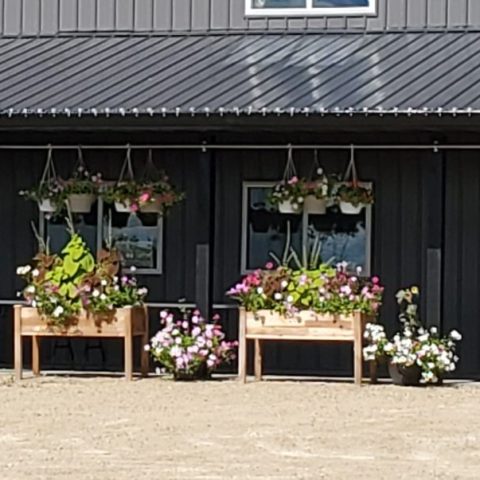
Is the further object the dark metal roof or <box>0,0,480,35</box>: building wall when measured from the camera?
<box>0,0,480,35</box>: building wall

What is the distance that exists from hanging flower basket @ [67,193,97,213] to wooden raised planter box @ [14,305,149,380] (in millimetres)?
1418

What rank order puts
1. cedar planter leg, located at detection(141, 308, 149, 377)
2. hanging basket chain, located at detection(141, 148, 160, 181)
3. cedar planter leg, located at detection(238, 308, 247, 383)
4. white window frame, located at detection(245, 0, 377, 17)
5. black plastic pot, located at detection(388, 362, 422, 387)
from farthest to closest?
1. white window frame, located at detection(245, 0, 377, 17)
2. hanging basket chain, located at detection(141, 148, 160, 181)
3. cedar planter leg, located at detection(141, 308, 149, 377)
4. cedar planter leg, located at detection(238, 308, 247, 383)
5. black plastic pot, located at detection(388, 362, 422, 387)

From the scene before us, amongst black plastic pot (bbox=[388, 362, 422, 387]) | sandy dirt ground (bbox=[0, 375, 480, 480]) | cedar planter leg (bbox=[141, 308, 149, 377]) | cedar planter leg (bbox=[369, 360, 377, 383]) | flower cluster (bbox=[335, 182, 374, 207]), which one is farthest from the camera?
flower cluster (bbox=[335, 182, 374, 207])

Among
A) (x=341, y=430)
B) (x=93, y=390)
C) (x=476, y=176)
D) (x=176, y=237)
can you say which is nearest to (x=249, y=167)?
(x=176, y=237)

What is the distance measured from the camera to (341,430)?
1147cm

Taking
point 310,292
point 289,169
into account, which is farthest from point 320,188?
point 310,292

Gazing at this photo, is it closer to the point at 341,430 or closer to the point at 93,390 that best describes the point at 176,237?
the point at 93,390

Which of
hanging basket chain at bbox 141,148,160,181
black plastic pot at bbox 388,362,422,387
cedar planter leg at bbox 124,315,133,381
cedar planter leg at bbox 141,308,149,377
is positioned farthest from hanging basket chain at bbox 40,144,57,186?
black plastic pot at bbox 388,362,422,387

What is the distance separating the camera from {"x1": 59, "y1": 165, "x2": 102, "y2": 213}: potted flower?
15.8 m

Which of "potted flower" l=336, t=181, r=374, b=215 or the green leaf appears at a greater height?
"potted flower" l=336, t=181, r=374, b=215

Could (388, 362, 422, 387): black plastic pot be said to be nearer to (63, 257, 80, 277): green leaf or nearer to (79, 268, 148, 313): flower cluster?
(79, 268, 148, 313): flower cluster

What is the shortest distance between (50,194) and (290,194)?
2.41m

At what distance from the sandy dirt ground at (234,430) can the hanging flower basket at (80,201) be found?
1.96 metres

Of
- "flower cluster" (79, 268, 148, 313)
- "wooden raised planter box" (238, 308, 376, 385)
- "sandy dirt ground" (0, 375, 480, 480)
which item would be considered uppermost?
"flower cluster" (79, 268, 148, 313)
